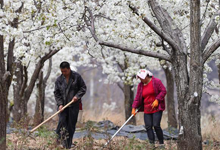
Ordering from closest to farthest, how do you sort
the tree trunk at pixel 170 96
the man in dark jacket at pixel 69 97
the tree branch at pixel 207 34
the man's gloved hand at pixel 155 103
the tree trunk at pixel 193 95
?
the tree trunk at pixel 193 95
the tree branch at pixel 207 34
the man's gloved hand at pixel 155 103
the man in dark jacket at pixel 69 97
the tree trunk at pixel 170 96

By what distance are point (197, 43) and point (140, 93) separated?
2.52m

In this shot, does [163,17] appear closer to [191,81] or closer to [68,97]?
[191,81]

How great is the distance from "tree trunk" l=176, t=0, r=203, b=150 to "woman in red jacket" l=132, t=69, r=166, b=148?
1.55 m

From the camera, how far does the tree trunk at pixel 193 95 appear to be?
6.68 meters

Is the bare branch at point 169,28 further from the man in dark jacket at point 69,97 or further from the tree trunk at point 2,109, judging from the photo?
the tree trunk at point 2,109

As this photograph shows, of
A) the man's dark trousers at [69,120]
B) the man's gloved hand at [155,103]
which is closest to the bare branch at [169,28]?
the man's gloved hand at [155,103]

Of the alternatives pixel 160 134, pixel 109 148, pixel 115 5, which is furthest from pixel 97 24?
pixel 109 148

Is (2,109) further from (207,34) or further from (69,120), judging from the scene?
(207,34)

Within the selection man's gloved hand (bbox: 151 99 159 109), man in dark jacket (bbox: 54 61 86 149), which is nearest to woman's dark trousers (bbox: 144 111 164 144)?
man's gloved hand (bbox: 151 99 159 109)

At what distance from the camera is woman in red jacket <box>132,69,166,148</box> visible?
28.3ft

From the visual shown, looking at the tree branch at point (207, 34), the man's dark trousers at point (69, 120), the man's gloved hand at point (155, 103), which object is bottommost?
the man's dark trousers at point (69, 120)

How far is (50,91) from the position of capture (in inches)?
1280

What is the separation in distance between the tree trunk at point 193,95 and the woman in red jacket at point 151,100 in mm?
1546

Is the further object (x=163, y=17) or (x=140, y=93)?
(x=140, y=93)
